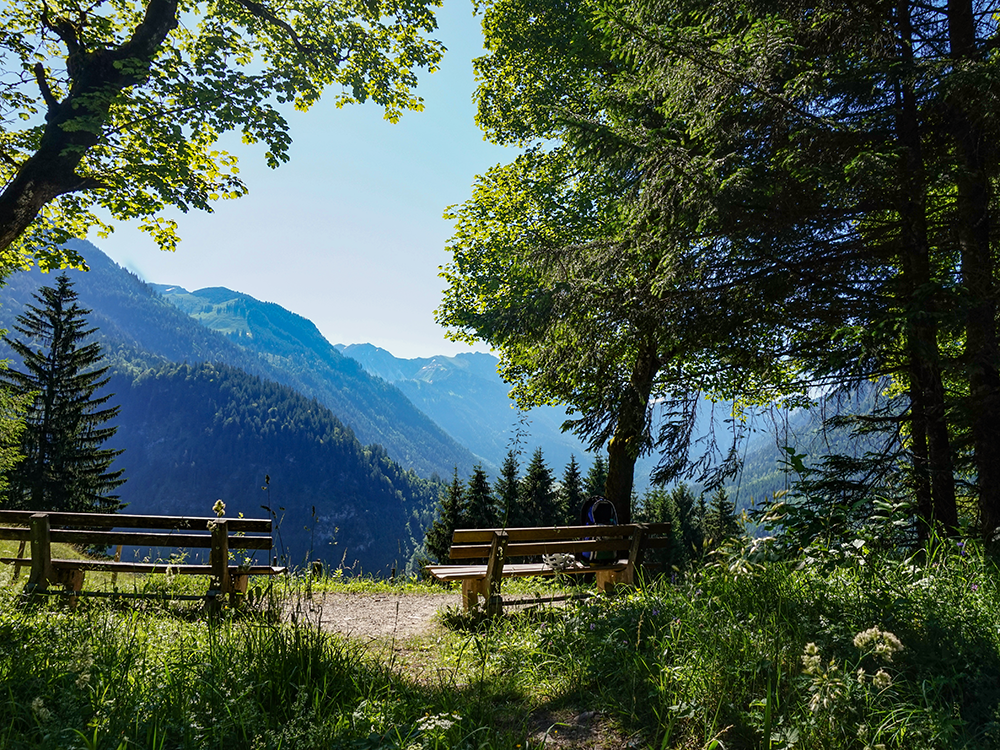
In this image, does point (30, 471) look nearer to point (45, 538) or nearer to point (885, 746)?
point (45, 538)

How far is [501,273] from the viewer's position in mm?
12141

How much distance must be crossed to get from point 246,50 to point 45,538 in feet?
27.1

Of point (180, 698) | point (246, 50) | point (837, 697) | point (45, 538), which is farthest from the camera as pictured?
point (246, 50)

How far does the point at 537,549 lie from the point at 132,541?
14.7 feet

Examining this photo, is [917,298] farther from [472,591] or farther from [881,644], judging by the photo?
[472,591]

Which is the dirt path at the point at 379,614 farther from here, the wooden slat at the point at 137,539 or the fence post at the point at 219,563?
the wooden slat at the point at 137,539

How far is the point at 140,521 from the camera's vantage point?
6301 mm

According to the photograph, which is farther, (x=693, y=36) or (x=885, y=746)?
(x=693, y=36)

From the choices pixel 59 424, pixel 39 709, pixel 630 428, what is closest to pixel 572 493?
pixel 59 424

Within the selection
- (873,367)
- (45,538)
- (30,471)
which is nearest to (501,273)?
(873,367)

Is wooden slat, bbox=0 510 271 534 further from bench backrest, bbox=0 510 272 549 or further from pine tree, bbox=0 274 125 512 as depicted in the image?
pine tree, bbox=0 274 125 512

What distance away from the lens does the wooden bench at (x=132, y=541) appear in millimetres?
5824

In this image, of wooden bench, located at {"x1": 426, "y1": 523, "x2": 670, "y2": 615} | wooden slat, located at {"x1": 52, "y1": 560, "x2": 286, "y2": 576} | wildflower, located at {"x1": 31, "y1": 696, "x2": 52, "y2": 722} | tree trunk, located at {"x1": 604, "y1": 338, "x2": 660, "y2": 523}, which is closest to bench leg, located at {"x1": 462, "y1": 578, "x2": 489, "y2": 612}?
wooden bench, located at {"x1": 426, "y1": 523, "x2": 670, "y2": 615}

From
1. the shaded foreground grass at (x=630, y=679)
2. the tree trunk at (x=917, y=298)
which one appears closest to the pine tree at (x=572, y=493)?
the tree trunk at (x=917, y=298)
